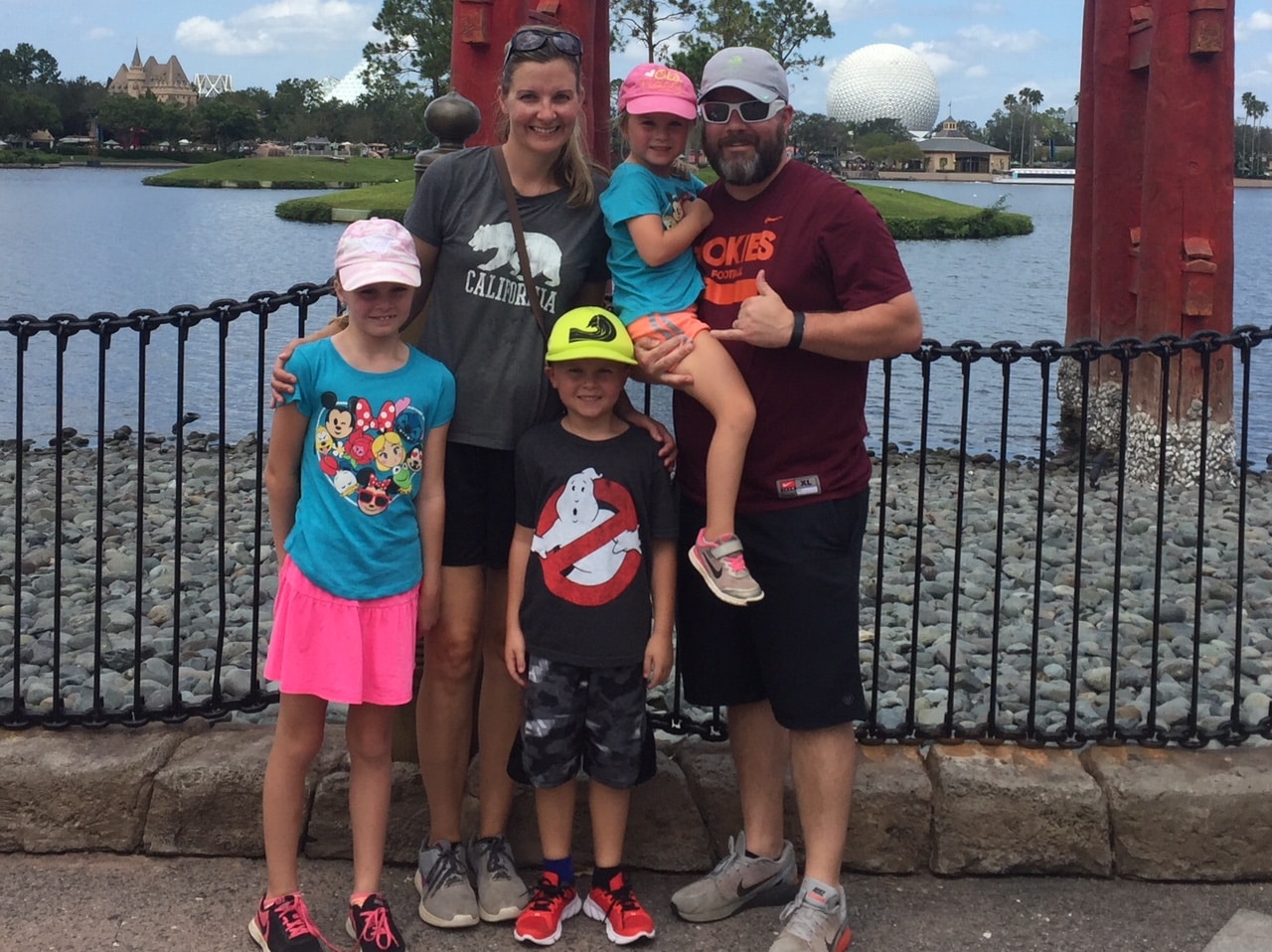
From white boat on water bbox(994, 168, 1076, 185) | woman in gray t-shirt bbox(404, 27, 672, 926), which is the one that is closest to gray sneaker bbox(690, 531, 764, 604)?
woman in gray t-shirt bbox(404, 27, 672, 926)

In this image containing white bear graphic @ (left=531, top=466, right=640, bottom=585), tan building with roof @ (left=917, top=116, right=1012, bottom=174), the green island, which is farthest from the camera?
tan building with roof @ (left=917, top=116, right=1012, bottom=174)

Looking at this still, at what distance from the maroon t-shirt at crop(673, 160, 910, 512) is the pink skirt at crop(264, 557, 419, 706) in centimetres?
83

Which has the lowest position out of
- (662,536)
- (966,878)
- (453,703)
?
(966,878)

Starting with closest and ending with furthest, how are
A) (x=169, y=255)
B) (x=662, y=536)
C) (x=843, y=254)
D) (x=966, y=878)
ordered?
(x=843, y=254)
(x=662, y=536)
(x=966, y=878)
(x=169, y=255)

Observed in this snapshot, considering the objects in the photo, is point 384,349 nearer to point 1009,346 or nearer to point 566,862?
point 566,862

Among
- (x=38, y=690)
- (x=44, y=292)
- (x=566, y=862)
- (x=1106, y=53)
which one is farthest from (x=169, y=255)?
(x=566, y=862)

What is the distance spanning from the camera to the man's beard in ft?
10.5

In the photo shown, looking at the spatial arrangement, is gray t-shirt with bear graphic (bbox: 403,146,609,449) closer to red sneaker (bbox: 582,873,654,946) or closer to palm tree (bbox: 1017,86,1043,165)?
red sneaker (bbox: 582,873,654,946)

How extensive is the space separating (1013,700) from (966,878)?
1399 mm

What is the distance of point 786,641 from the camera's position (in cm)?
335

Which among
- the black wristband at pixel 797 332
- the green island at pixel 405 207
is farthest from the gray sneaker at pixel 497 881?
the green island at pixel 405 207

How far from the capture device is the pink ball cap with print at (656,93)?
125 inches

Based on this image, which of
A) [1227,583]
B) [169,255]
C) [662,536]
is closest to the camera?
[662,536]

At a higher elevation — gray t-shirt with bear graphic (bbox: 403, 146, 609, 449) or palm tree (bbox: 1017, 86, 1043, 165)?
palm tree (bbox: 1017, 86, 1043, 165)
